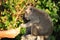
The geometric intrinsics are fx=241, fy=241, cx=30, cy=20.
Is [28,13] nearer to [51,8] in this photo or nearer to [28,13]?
[28,13]

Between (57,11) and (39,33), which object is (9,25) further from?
(39,33)

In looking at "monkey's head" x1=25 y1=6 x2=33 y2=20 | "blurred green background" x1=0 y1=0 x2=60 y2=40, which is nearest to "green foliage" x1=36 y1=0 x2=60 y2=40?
"blurred green background" x1=0 y1=0 x2=60 y2=40

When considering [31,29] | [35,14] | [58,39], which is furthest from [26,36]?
[58,39]

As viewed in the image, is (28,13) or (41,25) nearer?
(41,25)

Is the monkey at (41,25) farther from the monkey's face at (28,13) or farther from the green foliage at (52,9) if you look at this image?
the green foliage at (52,9)

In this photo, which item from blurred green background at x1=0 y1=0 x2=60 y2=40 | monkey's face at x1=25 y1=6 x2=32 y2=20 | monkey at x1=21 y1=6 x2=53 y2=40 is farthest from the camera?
blurred green background at x1=0 y1=0 x2=60 y2=40

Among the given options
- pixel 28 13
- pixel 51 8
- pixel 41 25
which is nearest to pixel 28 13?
pixel 28 13

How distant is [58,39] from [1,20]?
120 centimetres

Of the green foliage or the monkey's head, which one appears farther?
the green foliage

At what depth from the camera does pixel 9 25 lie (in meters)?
4.54

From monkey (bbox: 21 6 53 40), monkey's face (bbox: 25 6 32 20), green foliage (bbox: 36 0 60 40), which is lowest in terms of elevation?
green foliage (bbox: 36 0 60 40)

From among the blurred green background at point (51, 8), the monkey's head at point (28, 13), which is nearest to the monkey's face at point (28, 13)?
the monkey's head at point (28, 13)

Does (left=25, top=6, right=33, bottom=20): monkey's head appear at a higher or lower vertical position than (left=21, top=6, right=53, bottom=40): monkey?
higher

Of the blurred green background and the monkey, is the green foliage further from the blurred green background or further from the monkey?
the monkey
